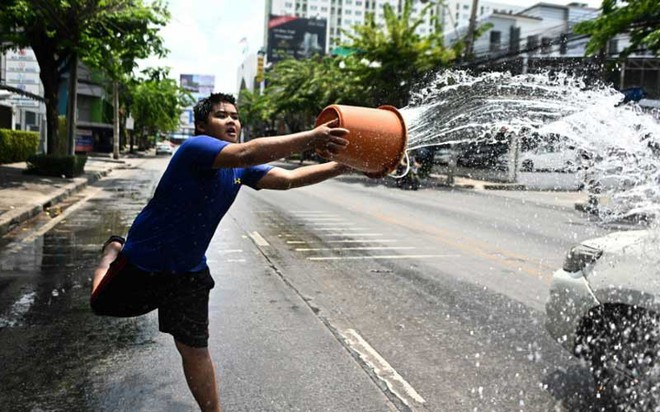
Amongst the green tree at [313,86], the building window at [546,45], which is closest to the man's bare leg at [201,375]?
the building window at [546,45]

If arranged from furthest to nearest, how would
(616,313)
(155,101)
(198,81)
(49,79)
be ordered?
(198,81) → (155,101) → (49,79) → (616,313)

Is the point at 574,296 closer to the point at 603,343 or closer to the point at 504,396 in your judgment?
the point at 603,343

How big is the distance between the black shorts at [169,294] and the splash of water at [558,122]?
1.55 meters

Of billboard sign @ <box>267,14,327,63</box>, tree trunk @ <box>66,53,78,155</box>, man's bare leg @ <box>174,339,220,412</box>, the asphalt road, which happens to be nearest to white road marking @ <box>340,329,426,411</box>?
the asphalt road

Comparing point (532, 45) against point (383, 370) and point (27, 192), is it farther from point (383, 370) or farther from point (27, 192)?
point (383, 370)

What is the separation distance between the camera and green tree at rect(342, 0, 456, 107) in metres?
27.0

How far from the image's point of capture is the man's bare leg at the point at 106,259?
312cm

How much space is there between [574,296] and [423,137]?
130 centimetres

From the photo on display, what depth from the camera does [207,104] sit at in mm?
2969

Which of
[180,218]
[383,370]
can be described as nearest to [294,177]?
[180,218]

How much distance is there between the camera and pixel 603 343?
364 cm

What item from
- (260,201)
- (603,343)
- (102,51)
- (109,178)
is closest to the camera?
(603,343)

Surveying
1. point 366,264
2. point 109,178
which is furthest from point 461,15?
point 366,264

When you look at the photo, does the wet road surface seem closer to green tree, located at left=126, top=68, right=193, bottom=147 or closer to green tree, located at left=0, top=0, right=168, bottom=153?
green tree, located at left=0, top=0, right=168, bottom=153
